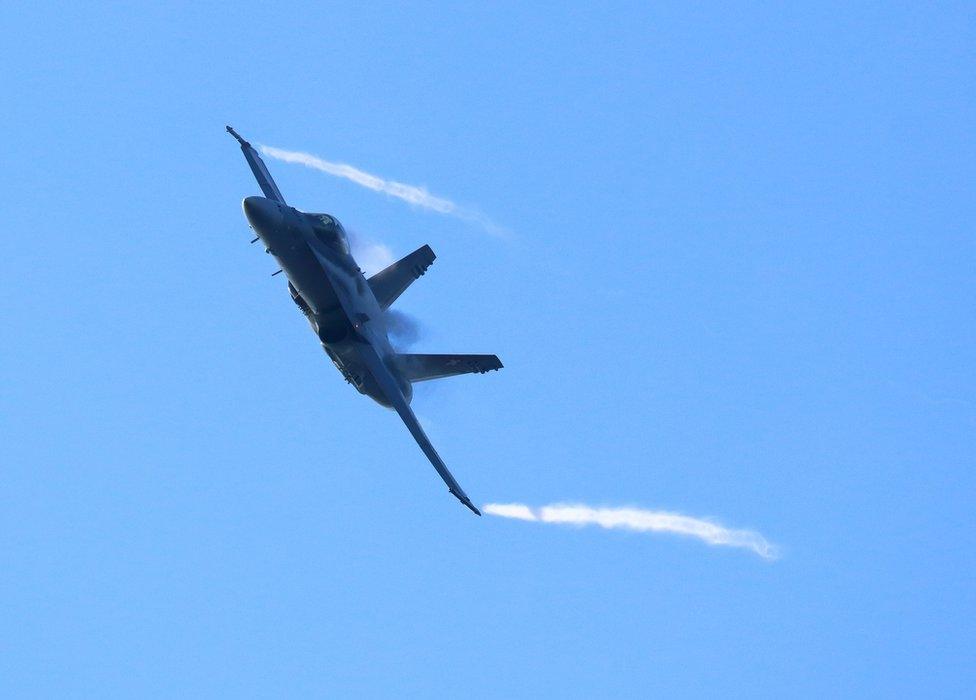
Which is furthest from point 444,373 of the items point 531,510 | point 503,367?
point 531,510

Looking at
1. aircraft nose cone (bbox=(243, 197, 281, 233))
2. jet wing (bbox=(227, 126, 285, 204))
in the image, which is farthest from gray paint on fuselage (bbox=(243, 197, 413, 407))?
jet wing (bbox=(227, 126, 285, 204))

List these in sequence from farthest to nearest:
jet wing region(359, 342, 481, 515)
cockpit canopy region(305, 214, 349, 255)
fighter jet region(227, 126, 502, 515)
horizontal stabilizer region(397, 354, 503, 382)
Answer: horizontal stabilizer region(397, 354, 503, 382) < jet wing region(359, 342, 481, 515) < cockpit canopy region(305, 214, 349, 255) < fighter jet region(227, 126, 502, 515)

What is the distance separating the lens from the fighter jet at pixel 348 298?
161ft

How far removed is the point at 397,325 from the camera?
54.4 m

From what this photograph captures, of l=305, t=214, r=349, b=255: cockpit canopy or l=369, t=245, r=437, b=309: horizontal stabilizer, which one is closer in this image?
l=305, t=214, r=349, b=255: cockpit canopy

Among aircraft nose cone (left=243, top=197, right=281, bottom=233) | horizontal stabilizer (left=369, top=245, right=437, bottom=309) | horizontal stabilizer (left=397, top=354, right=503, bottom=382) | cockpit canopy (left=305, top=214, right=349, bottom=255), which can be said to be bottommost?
aircraft nose cone (left=243, top=197, right=281, bottom=233)

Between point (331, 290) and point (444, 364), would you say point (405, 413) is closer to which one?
point (444, 364)

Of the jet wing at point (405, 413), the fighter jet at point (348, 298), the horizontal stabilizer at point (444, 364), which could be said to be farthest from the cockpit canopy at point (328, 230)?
the horizontal stabilizer at point (444, 364)

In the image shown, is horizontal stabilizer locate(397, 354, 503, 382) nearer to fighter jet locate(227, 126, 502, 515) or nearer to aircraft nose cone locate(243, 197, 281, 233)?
fighter jet locate(227, 126, 502, 515)

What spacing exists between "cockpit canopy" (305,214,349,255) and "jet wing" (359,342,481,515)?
3.16 meters

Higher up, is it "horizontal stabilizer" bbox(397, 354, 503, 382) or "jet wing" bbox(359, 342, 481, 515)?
"horizontal stabilizer" bbox(397, 354, 503, 382)

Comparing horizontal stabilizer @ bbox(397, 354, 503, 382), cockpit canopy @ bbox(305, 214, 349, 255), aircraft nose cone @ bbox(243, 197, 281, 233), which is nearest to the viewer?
aircraft nose cone @ bbox(243, 197, 281, 233)

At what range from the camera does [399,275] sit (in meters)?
54.6

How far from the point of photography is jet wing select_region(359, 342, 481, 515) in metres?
51.3
